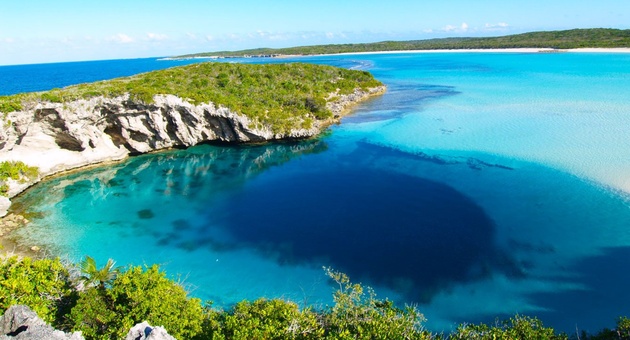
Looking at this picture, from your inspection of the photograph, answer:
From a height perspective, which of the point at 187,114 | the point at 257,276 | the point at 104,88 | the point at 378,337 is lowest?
the point at 257,276

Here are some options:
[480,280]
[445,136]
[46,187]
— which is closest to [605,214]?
[480,280]

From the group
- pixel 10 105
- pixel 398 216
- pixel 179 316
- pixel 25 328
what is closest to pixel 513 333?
pixel 179 316

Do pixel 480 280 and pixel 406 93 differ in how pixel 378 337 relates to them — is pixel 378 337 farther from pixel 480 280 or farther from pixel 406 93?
pixel 406 93

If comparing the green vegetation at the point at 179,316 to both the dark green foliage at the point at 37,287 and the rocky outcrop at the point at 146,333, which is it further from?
the rocky outcrop at the point at 146,333

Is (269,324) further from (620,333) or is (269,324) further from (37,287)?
(620,333)

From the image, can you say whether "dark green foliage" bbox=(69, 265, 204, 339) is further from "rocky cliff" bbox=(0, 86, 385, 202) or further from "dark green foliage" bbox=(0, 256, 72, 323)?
"rocky cliff" bbox=(0, 86, 385, 202)

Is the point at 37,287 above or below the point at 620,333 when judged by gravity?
above
